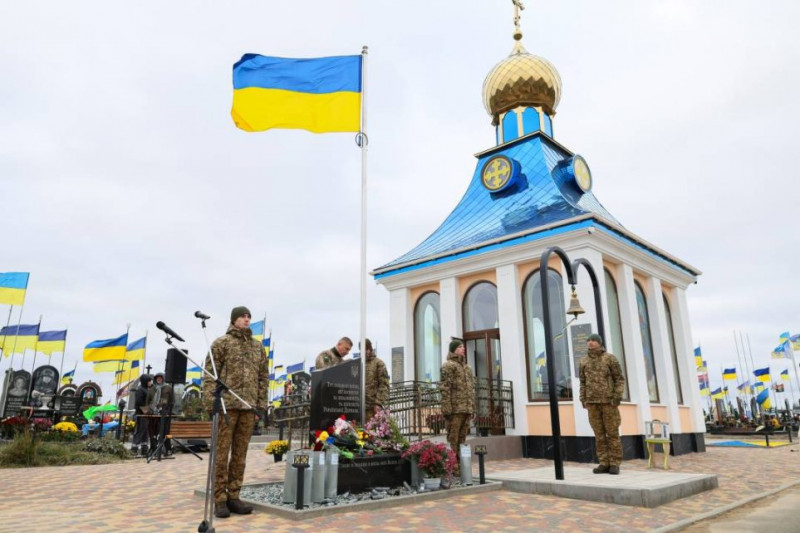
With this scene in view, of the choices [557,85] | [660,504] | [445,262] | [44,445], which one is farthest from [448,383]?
[557,85]

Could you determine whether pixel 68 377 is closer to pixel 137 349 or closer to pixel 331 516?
pixel 137 349

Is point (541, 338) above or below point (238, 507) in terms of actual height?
above

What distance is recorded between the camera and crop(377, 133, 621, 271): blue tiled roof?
1409cm

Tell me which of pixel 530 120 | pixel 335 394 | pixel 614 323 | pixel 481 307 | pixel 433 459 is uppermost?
pixel 530 120

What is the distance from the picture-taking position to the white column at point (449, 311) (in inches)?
570

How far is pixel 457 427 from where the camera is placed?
8.93 meters

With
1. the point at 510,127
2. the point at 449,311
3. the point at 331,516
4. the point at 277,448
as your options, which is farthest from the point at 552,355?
the point at 510,127

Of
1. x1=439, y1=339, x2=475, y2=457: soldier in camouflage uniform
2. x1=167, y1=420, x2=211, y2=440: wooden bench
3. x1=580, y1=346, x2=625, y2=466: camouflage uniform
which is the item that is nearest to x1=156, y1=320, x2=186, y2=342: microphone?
x1=439, y1=339, x2=475, y2=457: soldier in camouflage uniform

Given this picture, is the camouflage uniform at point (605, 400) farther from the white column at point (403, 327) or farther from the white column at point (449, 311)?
the white column at point (403, 327)

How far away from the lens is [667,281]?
51.4 ft

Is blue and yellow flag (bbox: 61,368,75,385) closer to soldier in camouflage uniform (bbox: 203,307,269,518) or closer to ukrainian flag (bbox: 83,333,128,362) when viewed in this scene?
Answer: ukrainian flag (bbox: 83,333,128,362)

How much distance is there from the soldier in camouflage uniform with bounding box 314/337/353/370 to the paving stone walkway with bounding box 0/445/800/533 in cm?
202

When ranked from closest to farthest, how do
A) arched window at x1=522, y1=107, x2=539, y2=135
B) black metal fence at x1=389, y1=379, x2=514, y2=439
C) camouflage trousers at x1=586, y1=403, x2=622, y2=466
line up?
camouflage trousers at x1=586, y1=403, x2=622, y2=466, black metal fence at x1=389, y1=379, x2=514, y2=439, arched window at x1=522, y1=107, x2=539, y2=135

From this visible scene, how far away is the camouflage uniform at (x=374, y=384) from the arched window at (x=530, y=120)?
11590 millimetres
